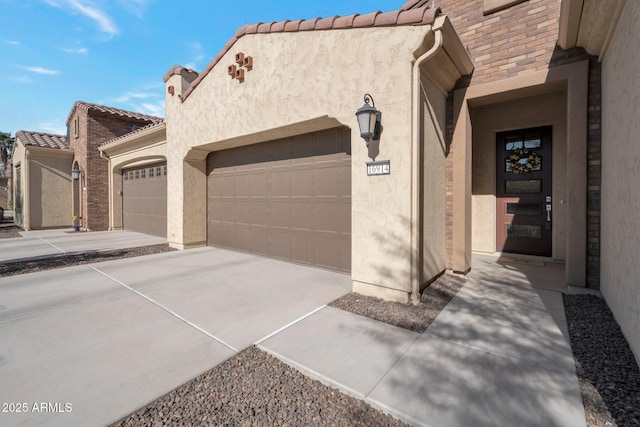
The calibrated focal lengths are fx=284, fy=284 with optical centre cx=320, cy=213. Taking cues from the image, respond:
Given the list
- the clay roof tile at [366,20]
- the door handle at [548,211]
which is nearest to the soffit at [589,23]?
the clay roof tile at [366,20]

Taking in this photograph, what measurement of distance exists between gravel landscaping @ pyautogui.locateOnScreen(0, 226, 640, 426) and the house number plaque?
208 centimetres

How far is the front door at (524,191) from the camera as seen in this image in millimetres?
6094

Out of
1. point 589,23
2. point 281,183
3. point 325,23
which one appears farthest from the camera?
point 281,183

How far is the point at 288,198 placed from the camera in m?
6.07

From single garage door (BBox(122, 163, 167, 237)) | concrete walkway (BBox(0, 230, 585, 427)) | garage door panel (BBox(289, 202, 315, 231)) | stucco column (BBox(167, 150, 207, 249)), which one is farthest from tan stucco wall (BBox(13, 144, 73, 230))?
garage door panel (BBox(289, 202, 315, 231))

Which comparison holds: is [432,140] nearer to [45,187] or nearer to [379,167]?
[379,167]

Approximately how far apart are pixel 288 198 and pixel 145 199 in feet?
25.5

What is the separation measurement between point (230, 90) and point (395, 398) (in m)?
6.52

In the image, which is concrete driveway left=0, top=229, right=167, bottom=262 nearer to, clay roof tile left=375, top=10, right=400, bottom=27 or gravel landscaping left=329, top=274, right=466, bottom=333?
gravel landscaping left=329, top=274, right=466, bottom=333

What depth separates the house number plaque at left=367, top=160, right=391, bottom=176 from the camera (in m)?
3.96

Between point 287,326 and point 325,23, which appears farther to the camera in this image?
point 325,23

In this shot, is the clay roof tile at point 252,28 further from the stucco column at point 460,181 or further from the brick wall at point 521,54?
the stucco column at point 460,181

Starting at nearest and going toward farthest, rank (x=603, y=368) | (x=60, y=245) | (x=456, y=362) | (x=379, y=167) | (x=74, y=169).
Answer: (x=603, y=368) < (x=456, y=362) < (x=379, y=167) < (x=60, y=245) < (x=74, y=169)

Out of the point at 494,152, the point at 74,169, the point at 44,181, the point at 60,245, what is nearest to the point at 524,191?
the point at 494,152
